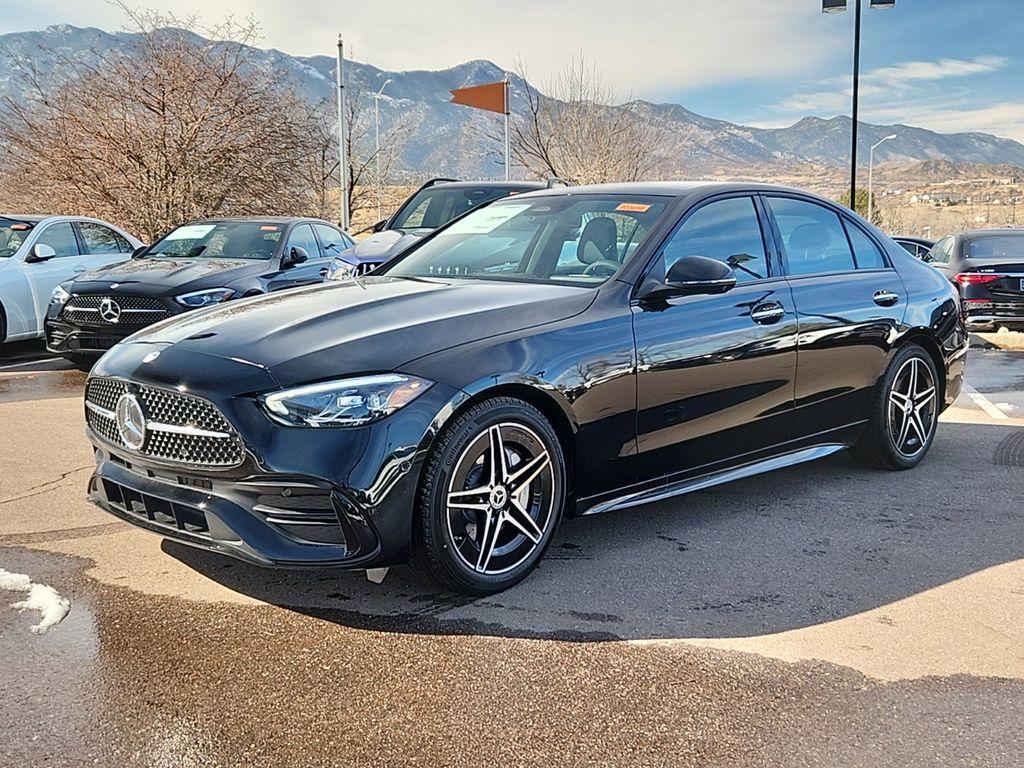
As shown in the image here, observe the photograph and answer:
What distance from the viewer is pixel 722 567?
13.7 ft

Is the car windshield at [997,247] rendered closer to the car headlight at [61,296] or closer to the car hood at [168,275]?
the car hood at [168,275]

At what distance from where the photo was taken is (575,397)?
3986 mm

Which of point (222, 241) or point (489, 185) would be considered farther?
point (489, 185)

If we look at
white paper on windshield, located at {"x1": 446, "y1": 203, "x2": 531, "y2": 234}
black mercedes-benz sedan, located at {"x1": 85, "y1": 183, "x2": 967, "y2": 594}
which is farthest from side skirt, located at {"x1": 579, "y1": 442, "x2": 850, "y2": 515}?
white paper on windshield, located at {"x1": 446, "y1": 203, "x2": 531, "y2": 234}

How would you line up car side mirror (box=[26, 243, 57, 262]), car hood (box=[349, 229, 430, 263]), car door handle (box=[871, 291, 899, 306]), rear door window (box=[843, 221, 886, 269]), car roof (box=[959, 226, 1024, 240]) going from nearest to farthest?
car door handle (box=[871, 291, 899, 306])
rear door window (box=[843, 221, 886, 269])
car hood (box=[349, 229, 430, 263])
car side mirror (box=[26, 243, 57, 262])
car roof (box=[959, 226, 1024, 240])

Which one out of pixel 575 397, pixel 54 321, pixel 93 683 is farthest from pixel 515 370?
pixel 54 321

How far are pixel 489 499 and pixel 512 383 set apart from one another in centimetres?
45

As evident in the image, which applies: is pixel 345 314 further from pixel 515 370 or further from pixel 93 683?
pixel 93 683

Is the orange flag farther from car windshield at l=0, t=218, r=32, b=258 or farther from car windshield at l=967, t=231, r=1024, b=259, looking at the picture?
car windshield at l=0, t=218, r=32, b=258

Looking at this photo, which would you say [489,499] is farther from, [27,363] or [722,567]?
[27,363]

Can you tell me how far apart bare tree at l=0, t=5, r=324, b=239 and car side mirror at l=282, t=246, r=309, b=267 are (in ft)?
36.9

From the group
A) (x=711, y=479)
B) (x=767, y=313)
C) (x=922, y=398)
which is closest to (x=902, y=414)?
(x=922, y=398)

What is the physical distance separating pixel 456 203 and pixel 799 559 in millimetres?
7595

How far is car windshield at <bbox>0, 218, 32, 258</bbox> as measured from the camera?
10.5 meters
